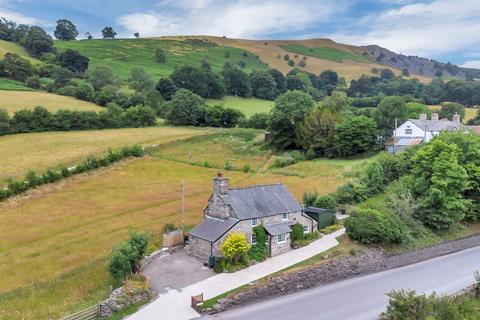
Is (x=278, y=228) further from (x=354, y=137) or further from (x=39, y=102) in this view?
(x=39, y=102)

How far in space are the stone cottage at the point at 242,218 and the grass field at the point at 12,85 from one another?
252ft

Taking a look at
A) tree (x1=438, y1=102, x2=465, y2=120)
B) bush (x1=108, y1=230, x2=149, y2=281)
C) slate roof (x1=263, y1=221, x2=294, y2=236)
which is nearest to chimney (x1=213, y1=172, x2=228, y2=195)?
slate roof (x1=263, y1=221, x2=294, y2=236)

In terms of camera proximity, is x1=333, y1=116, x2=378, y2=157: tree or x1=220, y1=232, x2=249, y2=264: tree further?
x1=333, y1=116, x2=378, y2=157: tree

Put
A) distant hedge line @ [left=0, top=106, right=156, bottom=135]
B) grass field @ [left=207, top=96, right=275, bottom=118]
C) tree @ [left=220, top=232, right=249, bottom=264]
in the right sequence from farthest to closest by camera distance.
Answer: grass field @ [left=207, top=96, right=275, bottom=118] < distant hedge line @ [left=0, top=106, right=156, bottom=135] < tree @ [left=220, top=232, right=249, bottom=264]

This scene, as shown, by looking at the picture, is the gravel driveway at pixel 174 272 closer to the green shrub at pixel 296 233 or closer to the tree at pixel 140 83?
the green shrub at pixel 296 233

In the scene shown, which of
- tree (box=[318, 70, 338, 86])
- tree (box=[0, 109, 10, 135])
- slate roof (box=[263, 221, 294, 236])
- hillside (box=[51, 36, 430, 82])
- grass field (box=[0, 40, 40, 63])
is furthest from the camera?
tree (box=[318, 70, 338, 86])

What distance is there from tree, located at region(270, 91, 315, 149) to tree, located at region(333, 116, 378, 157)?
776cm

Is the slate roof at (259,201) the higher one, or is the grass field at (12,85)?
the grass field at (12,85)

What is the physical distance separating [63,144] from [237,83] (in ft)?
210

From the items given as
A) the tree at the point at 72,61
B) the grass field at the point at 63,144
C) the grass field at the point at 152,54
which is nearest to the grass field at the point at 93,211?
the grass field at the point at 63,144

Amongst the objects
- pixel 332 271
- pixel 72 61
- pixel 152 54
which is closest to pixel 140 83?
pixel 72 61

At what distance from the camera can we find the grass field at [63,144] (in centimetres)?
5628

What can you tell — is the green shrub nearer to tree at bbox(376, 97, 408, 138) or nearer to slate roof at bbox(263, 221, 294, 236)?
slate roof at bbox(263, 221, 294, 236)

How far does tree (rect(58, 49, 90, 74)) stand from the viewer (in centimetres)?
11712
